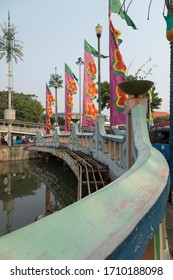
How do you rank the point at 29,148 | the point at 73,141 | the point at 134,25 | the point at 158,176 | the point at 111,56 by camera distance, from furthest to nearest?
the point at 29,148
the point at 73,141
the point at 111,56
the point at 134,25
the point at 158,176

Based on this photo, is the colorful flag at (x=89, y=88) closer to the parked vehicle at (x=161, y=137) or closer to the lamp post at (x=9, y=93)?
the parked vehicle at (x=161, y=137)

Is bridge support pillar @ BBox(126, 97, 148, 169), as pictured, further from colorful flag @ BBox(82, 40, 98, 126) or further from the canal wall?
the canal wall

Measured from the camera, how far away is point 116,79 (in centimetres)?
772

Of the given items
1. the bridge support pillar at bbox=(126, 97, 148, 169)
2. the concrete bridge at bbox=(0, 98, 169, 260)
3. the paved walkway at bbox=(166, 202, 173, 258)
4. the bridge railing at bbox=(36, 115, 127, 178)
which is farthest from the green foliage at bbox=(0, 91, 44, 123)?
the concrete bridge at bbox=(0, 98, 169, 260)

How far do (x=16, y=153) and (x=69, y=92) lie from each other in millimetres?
9335

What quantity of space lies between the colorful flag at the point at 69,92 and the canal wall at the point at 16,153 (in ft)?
26.2

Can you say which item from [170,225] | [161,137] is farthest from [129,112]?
[161,137]

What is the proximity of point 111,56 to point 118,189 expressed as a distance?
753 cm

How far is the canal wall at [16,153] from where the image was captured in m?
21.7

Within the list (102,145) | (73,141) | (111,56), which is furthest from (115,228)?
(73,141)

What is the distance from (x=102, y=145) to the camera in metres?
8.19

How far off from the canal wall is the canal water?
4730 millimetres

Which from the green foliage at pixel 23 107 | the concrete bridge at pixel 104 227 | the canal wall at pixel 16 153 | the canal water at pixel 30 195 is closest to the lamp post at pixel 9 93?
the canal wall at pixel 16 153
